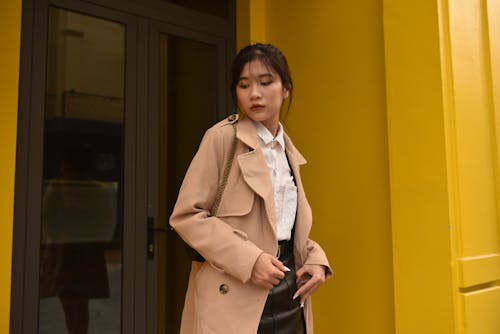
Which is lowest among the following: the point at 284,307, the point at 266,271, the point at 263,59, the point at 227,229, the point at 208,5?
the point at 284,307

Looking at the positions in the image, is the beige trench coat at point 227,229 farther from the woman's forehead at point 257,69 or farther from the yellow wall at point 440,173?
the yellow wall at point 440,173

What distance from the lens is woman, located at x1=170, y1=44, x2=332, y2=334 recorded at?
1.60 metres

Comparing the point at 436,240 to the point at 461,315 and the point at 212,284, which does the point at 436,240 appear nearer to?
the point at 461,315

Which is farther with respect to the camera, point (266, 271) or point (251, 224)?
point (251, 224)

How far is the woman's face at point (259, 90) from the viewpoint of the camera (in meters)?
1.78

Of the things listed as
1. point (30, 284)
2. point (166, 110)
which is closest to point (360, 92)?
point (166, 110)

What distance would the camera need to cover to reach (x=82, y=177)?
106 inches

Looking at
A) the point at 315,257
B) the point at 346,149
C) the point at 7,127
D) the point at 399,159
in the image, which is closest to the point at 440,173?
the point at 399,159

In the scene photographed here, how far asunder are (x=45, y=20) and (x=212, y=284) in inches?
70.2

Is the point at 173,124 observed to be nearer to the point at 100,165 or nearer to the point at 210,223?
the point at 100,165

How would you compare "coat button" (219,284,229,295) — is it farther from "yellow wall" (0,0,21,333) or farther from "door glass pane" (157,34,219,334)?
"door glass pane" (157,34,219,334)

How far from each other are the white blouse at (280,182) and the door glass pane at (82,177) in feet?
4.08

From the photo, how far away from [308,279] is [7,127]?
1636 mm

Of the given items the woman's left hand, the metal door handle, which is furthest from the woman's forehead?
the metal door handle
